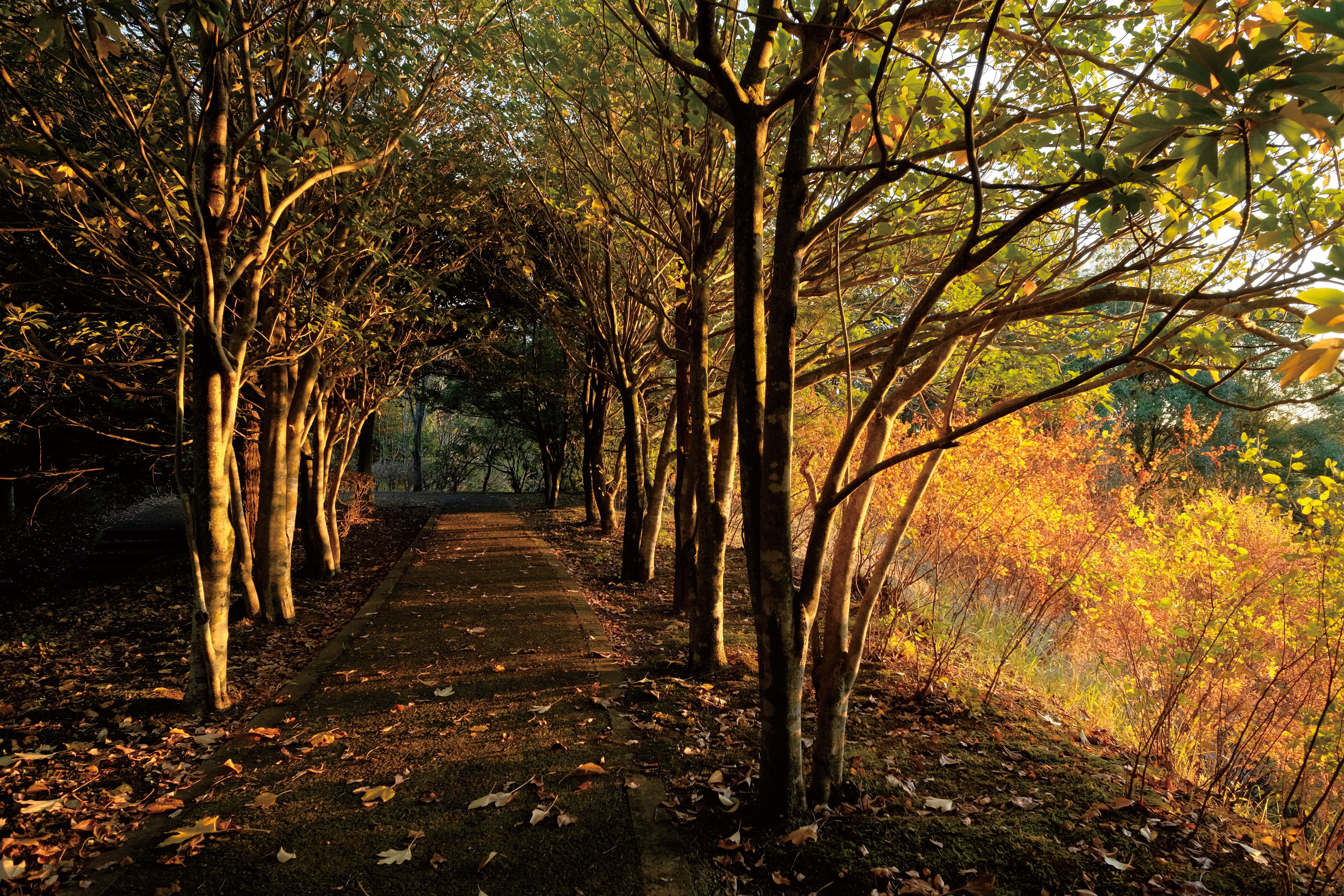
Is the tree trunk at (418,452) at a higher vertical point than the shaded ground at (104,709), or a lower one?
higher

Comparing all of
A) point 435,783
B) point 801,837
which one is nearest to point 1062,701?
point 801,837

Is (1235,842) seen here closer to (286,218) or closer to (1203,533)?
(1203,533)

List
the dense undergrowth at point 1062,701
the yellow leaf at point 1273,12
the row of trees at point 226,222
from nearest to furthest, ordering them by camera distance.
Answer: the yellow leaf at point 1273,12
the dense undergrowth at point 1062,701
the row of trees at point 226,222

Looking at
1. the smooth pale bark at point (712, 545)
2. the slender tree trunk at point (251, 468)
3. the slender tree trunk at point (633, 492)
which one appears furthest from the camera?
the slender tree trunk at point (633, 492)

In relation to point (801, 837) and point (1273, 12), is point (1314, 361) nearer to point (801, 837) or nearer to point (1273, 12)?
point (1273, 12)

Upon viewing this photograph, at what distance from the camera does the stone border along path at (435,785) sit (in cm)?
276

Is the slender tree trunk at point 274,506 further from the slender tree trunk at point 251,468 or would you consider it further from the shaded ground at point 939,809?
the shaded ground at point 939,809

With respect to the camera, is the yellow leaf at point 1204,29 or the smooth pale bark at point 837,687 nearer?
the yellow leaf at point 1204,29

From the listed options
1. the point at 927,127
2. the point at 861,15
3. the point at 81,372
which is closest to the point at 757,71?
the point at 861,15

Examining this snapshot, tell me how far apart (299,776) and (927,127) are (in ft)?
20.1

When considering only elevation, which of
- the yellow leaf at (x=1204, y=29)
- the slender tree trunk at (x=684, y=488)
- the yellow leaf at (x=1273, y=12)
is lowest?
the slender tree trunk at (x=684, y=488)

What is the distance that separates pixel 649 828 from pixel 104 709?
399cm

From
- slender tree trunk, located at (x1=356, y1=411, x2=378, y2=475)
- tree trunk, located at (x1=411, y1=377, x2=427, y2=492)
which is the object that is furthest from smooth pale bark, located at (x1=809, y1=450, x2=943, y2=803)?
tree trunk, located at (x1=411, y1=377, x2=427, y2=492)

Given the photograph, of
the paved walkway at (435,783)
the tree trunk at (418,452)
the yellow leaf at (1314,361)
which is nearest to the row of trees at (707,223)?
the yellow leaf at (1314,361)
